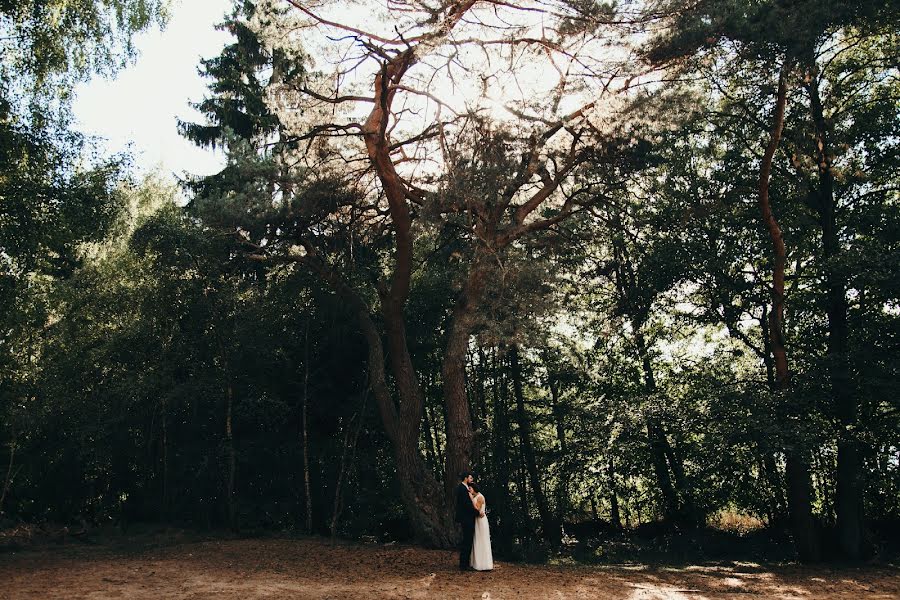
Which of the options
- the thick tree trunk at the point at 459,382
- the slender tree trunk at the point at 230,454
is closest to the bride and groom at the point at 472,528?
the thick tree trunk at the point at 459,382

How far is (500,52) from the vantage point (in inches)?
353

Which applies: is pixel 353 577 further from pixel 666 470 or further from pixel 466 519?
pixel 666 470

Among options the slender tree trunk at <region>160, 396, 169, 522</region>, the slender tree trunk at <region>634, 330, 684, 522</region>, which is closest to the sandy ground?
the slender tree trunk at <region>160, 396, 169, 522</region>

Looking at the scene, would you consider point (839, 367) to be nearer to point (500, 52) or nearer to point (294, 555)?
point (500, 52)

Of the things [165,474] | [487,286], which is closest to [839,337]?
[487,286]

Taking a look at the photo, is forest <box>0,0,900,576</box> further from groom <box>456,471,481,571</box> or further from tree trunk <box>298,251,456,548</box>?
groom <box>456,471,481,571</box>

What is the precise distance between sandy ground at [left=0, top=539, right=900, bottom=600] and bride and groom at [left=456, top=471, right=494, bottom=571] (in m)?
0.28

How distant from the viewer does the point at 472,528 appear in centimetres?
815

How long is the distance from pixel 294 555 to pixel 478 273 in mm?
4984

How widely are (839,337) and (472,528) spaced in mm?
7163

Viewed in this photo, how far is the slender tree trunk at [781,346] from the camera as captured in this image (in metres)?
10.1

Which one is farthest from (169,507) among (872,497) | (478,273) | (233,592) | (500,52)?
(872,497)

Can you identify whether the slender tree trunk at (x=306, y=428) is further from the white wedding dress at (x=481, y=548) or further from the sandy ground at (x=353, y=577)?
the white wedding dress at (x=481, y=548)

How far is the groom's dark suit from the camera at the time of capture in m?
8.02
